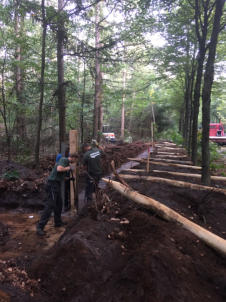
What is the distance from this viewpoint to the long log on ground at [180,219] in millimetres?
3035

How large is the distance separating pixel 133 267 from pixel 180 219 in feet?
4.45

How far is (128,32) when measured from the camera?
34.7ft

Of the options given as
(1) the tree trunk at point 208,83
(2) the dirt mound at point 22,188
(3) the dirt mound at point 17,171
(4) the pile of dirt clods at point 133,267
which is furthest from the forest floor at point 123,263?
(3) the dirt mound at point 17,171

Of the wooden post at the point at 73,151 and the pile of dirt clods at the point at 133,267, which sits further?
the wooden post at the point at 73,151

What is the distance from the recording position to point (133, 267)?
2521 mm

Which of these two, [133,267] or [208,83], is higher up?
[208,83]

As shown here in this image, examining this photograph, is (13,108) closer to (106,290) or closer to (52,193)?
(52,193)

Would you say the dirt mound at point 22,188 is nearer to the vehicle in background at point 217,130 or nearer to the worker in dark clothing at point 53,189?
the worker in dark clothing at point 53,189

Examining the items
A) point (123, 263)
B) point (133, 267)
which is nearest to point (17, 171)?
point (123, 263)

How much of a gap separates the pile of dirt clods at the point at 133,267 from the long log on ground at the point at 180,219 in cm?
10

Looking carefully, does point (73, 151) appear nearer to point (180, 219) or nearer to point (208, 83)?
point (180, 219)

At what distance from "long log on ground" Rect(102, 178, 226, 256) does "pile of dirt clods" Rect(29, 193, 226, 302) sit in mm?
97

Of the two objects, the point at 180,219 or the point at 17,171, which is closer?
the point at 180,219

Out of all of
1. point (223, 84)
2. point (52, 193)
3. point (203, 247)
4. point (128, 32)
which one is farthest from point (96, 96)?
point (203, 247)
